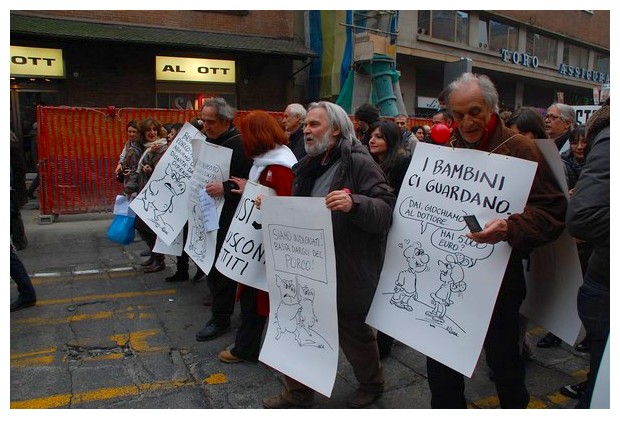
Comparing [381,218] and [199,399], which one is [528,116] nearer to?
[381,218]

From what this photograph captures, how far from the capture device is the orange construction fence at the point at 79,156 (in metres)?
8.66

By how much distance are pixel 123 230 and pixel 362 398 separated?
3.94 meters

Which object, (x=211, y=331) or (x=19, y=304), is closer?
(x=211, y=331)

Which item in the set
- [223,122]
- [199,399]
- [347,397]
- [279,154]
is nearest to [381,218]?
[279,154]

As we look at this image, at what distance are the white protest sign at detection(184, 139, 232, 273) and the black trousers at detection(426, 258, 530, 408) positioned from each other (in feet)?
6.81

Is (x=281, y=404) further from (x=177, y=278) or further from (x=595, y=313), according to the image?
(x=177, y=278)

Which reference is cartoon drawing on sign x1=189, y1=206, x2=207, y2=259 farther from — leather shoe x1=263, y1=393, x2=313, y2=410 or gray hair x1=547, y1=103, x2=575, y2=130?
gray hair x1=547, y1=103, x2=575, y2=130

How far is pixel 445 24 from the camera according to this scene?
18891 millimetres

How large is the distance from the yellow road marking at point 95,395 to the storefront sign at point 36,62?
35.3 feet

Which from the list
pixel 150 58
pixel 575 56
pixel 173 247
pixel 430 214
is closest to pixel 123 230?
pixel 173 247

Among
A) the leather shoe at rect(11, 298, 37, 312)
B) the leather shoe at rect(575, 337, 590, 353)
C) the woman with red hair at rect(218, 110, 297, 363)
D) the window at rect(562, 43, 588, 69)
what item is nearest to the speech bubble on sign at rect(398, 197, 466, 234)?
the woman with red hair at rect(218, 110, 297, 363)

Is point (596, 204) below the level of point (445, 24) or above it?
below

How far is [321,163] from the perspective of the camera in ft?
9.46

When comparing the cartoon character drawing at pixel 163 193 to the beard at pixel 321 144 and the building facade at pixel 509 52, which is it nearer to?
the beard at pixel 321 144
